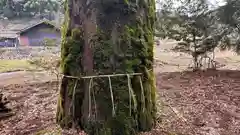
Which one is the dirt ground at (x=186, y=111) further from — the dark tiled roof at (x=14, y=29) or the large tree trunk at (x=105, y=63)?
the dark tiled roof at (x=14, y=29)

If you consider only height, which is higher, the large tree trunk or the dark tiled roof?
the dark tiled roof

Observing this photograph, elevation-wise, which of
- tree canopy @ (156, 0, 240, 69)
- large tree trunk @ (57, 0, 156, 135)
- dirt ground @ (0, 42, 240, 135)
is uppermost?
tree canopy @ (156, 0, 240, 69)

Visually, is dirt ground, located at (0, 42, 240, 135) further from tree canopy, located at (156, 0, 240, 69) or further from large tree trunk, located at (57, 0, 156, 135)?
tree canopy, located at (156, 0, 240, 69)

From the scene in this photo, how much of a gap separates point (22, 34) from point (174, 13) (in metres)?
18.6

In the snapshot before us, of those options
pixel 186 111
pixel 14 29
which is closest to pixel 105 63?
pixel 186 111

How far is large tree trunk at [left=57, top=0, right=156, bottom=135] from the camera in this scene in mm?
2795

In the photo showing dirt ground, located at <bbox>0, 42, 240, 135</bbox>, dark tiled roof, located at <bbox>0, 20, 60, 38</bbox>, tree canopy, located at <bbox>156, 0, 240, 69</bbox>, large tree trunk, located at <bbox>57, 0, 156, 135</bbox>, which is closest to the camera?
large tree trunk, located at <bbox>57, 0, 156, 135</bbox>

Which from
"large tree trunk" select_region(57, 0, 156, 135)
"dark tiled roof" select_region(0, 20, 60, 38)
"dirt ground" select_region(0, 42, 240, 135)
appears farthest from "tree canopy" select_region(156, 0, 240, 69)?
"dark tiled roof" select_region(0, 20, 60, 38)

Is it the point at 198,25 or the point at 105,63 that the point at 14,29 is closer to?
the point at 198,25

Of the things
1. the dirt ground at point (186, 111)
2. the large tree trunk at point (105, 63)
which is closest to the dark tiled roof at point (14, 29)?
the dirt ground at point (186, 111)

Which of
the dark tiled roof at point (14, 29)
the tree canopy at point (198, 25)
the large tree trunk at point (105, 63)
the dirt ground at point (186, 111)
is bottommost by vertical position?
the dirt ground at point (186, 111)

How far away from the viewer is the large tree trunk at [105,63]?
2.79 metres

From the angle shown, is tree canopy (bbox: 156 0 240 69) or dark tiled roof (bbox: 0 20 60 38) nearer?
tree canopy (bbox: 156 0 240 69)

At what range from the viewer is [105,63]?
279 centimetres
